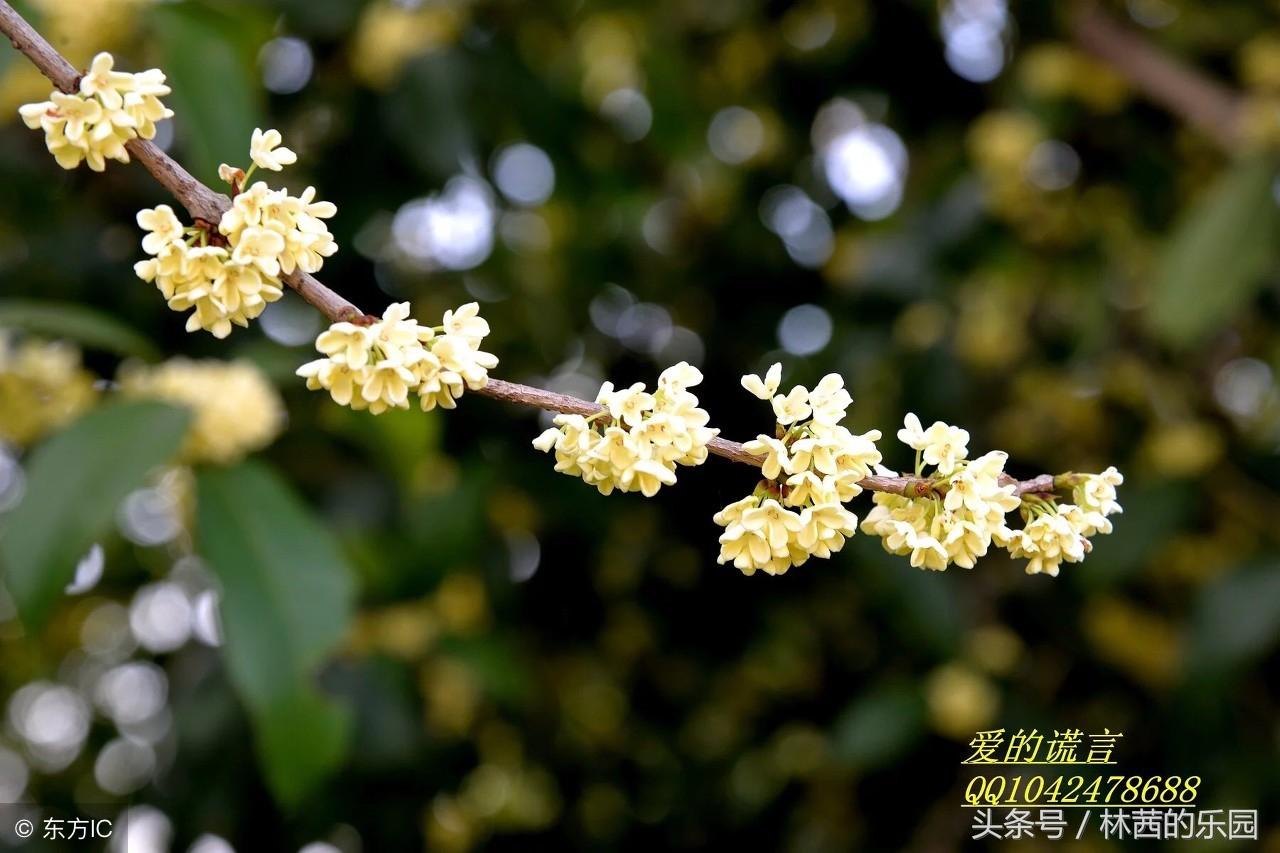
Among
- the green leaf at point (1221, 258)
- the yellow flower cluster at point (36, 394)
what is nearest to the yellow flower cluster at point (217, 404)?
the yellow flower cluster at point (36, 394)

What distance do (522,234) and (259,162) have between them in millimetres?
2325

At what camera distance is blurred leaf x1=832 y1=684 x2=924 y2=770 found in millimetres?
2193

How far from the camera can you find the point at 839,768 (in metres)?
2.59

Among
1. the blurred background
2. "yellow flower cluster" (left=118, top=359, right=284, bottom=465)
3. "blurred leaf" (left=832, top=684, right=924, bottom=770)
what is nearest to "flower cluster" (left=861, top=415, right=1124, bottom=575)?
"yellow flower cluster" (left=118, top=359, right=284, bottom=465)

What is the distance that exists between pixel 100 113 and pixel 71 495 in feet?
2.52

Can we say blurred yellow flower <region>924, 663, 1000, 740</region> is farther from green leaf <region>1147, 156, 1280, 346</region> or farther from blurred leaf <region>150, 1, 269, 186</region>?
blurred leaf <region>150, 1, 269, 186</region>

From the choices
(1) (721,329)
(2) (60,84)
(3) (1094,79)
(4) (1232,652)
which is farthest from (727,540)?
(3) (1094,79)

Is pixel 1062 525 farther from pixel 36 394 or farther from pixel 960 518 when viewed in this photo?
pixel 36 394

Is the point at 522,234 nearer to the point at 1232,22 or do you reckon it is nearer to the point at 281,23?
the point at 281,23

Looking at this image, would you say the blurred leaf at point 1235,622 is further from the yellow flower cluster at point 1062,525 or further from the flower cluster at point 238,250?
the flower cluster at point 238,250

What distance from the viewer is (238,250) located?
0.67 metres

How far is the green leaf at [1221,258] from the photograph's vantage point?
2.02 metres

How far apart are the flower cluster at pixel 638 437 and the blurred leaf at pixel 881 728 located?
1.62m

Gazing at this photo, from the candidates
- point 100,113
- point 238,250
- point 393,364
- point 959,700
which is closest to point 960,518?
point 393,364
